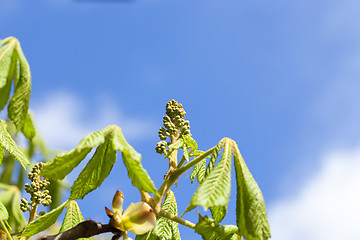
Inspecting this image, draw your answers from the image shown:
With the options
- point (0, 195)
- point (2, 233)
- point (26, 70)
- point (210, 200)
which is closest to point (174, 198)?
point (210, 200)

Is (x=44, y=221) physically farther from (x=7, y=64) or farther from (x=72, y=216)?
(x=7, y=64)

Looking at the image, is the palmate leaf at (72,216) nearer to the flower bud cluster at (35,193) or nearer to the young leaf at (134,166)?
the flower bud cluster at (35,193)

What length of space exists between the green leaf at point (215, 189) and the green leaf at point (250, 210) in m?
0.08

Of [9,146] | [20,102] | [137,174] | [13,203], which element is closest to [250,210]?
[137,174]

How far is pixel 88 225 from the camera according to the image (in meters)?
1.21

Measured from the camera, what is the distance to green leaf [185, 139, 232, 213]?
3.90 ft

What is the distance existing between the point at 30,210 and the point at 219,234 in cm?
71

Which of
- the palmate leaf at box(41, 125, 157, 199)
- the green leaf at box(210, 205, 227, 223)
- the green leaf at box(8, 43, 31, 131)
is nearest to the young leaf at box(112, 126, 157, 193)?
the palmate leaf at box(41, 125, 157, 199)

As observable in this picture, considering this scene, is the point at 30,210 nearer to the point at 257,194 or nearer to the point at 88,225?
the point at 88,225

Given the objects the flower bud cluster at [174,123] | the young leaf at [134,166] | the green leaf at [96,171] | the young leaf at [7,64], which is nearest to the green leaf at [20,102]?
the young leaf at [7,64]

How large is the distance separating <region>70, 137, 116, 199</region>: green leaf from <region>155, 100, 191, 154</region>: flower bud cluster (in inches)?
9.9

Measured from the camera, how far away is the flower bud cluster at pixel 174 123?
1.57m

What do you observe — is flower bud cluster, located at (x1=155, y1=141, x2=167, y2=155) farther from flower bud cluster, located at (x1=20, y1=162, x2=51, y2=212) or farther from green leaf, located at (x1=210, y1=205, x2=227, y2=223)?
flower bud cluster, located at (x1=20, y1=162, x2=51, y2=212)

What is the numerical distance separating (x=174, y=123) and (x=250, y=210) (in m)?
0.46
